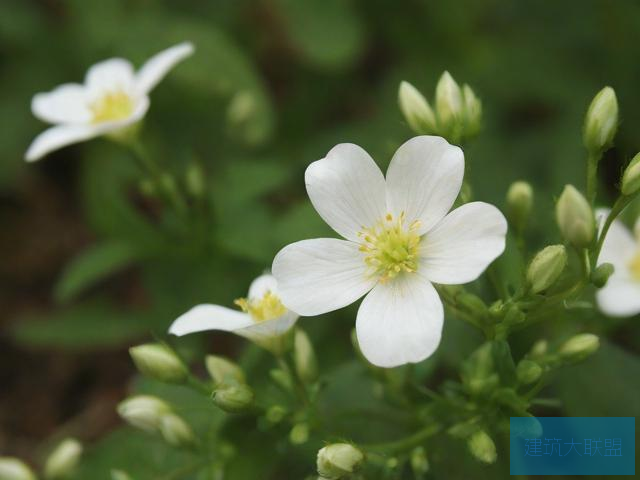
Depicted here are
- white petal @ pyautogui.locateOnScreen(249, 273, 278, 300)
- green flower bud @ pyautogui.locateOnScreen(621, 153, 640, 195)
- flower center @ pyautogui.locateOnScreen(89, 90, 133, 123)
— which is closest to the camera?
green flower bud @ pyautogui.locateOnScreen(621, 153, 640, 195)

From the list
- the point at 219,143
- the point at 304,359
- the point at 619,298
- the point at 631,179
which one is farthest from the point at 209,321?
the point at 219,143

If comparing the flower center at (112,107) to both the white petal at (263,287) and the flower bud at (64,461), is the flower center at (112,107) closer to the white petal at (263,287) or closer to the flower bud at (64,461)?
the white petal at (263,287)

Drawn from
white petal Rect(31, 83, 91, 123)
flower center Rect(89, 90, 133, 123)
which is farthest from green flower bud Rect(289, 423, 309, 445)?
white petal Rect(31, 83, 91, 123)

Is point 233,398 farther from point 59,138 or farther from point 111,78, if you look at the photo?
point 111,78

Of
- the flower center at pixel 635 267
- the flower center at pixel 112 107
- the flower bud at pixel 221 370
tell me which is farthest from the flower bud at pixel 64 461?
the flower center at pixel 635 267

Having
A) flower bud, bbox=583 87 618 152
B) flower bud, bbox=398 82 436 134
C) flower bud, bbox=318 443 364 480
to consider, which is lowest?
flower bud, bbox=318 443 364 480

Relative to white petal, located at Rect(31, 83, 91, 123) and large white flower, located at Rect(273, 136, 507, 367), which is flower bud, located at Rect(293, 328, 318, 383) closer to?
large white flower, located at Rect(273, 136, 507, 367)
